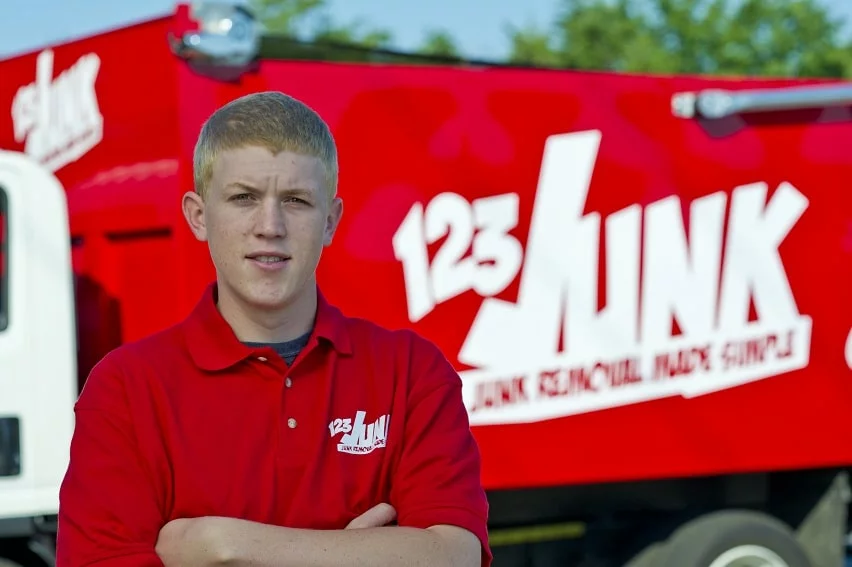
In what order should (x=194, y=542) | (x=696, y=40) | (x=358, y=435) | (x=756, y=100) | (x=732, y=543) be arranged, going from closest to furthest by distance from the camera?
(x=194, y=542) < (x=358, y=435) < (x=756, y=100) < (x=732, y=543) < (x=696, y=40)

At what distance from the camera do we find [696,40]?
3189 cm

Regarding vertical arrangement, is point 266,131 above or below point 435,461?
above

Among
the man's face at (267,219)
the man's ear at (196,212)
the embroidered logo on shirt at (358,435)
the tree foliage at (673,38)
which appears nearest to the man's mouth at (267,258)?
the man's face at (267,219)

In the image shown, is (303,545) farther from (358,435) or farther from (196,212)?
(196,212)

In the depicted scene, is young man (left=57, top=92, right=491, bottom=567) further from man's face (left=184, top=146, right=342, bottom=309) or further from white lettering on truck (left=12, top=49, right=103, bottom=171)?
white lettering on truck (left=12, top=49, right=103, bottom=171)

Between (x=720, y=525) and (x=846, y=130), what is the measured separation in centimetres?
164

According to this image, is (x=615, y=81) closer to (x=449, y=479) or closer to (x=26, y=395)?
(x=26, y=395)

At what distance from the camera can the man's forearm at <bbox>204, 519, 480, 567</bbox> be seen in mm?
1826

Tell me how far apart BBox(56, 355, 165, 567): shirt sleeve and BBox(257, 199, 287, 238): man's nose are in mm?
307

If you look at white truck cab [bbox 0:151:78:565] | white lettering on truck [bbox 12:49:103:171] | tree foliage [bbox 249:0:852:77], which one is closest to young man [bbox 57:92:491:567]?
white truck cab [bbox 0:151:78:565]

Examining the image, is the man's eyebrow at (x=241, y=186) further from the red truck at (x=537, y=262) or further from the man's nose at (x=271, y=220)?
the red truck at (x=537, y=262)

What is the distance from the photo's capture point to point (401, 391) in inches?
78.9

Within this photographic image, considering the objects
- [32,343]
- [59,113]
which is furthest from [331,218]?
[59,113]

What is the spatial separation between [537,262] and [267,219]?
289 centimetres
